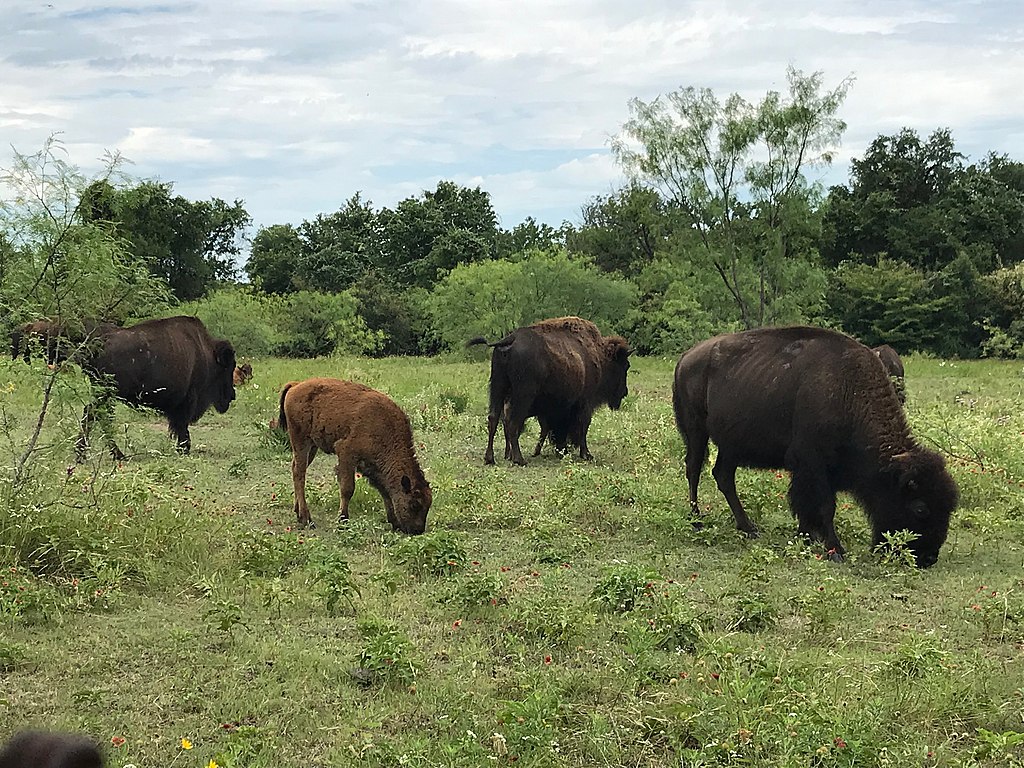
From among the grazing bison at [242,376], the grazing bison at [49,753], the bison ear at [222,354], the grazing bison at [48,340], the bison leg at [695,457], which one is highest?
the grazing bison at [48,340]

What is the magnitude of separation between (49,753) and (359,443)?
7.07 metres

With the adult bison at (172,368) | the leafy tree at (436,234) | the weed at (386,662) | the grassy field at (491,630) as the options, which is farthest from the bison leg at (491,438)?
the leafy tree at (436,234)

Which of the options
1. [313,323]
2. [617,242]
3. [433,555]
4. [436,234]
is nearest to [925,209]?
[617,242]

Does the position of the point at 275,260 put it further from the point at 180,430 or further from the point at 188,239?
the point at 180,430

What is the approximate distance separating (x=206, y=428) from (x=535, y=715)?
12.7 m

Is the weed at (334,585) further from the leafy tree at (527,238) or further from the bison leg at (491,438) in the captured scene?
the leafy tree at (527,238)

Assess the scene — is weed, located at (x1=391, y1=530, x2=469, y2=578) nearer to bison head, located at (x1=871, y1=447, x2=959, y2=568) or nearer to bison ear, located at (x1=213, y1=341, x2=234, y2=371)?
bison head, located at (x1=871, y1=447, x2=959, y2=568)

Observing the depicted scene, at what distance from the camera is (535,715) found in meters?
4.30

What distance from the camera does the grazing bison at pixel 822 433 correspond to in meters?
7.90

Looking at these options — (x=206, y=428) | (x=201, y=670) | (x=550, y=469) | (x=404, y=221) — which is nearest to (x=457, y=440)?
(x=550, y=469)

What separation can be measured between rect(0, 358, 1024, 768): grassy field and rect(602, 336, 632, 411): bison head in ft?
15.2

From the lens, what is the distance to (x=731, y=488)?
9.33 m

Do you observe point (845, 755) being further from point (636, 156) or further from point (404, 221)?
point (404, 221)

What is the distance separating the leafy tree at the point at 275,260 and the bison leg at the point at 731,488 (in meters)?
40.7
